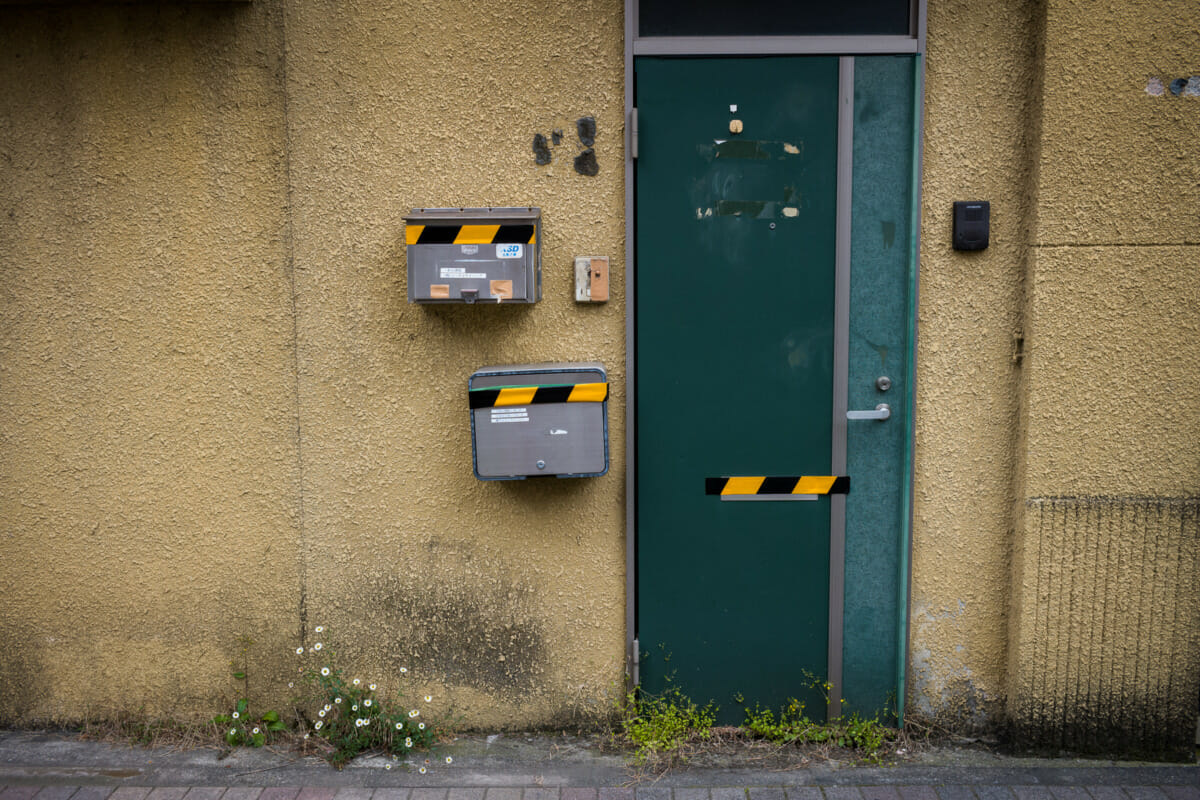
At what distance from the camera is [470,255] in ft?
9.83

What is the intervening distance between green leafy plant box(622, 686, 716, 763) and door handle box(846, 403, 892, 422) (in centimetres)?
131

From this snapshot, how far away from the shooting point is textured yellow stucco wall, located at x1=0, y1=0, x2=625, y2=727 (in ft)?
10.3

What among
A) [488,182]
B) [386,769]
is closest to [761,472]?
[488,182]

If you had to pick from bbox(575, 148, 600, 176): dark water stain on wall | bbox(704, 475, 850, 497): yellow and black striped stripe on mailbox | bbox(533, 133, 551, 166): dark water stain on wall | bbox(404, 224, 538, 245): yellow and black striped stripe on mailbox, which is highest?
bbox(533, 133, 551, 166): dark water stain on wall

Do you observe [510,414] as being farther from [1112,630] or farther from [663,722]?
[1112,630]

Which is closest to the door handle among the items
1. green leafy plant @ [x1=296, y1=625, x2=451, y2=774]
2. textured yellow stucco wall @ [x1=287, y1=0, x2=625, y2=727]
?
textured yellow stucco wall @ [x1=287, y1=0, x2=625, y2=727]

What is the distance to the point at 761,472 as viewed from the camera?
3248 mm

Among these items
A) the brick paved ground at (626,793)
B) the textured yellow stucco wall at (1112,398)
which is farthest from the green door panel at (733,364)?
the textured yellow stucco wall at (1112,398)

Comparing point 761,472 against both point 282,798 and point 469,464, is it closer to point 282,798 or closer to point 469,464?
point 469,464

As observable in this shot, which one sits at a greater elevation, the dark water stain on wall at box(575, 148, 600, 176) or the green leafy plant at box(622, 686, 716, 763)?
the dark water stain on wall at box(575, 148, 600, 176)

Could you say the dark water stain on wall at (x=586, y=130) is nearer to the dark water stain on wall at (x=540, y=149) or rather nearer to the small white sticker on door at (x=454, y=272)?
the dark water stain on wall at (x=540, y=149)

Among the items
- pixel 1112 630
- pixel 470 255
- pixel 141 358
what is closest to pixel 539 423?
pixel 470 255

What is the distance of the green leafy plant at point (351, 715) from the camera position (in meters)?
3.21

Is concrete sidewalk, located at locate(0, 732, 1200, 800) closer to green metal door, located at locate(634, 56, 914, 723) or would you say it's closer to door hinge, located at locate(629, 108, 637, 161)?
green metal door, located at locate(634, 56, 914, 723)
